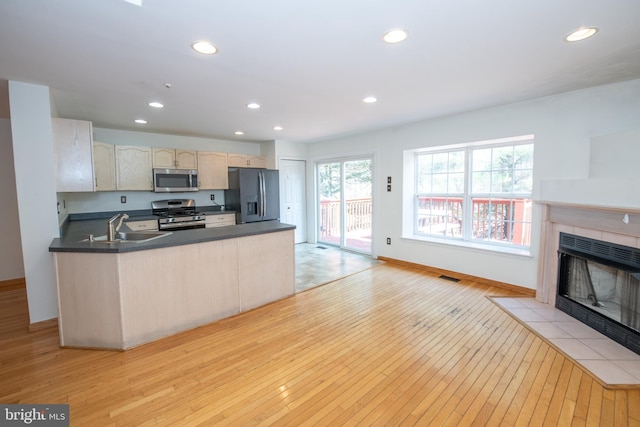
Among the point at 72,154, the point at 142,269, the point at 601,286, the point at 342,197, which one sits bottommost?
the point at 601,286

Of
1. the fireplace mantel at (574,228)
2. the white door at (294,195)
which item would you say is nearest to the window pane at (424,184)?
the fireplace mantel at (574,228)

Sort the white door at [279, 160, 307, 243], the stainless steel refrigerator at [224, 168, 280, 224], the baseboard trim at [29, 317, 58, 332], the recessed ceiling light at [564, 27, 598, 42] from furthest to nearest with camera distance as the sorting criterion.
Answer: the white door at [279, 160, 307, 243] → the stainless steel refrigerator at [224, 168, 280, 224] → the baseboard trim at [29, 317, 58, 332] → the recessed ceiling light at [564, 27, 598, 42]

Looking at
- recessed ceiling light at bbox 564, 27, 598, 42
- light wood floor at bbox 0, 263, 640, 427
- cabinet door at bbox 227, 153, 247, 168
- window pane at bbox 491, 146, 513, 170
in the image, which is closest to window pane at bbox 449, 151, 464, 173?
window pane at bbox 491, 146, 513, 170

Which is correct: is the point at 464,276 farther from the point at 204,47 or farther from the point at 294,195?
the point at 204,47

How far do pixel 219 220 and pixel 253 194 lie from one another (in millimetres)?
809

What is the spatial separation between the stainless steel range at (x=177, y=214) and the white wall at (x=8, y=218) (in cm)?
178

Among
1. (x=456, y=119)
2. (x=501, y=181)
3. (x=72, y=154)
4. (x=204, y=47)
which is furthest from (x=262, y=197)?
(x=501, y=181)

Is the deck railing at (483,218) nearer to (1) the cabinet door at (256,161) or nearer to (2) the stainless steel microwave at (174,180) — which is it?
(1) the cabinet door at (256,161)

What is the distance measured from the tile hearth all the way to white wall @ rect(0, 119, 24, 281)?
659 cm

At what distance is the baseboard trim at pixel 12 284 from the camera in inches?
159

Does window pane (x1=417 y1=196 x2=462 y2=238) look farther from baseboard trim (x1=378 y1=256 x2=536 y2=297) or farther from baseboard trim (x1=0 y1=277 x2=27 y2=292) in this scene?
baseboard trim (x1=0 y1=277 x2=27 y2=292)

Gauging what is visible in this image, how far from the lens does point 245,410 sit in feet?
5.83

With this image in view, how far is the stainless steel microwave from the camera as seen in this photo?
16.0ft

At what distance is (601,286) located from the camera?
274cm
